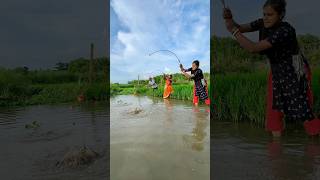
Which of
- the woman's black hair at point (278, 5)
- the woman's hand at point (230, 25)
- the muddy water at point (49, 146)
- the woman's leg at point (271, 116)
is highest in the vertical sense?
the woman's black hair at point (278, 5)

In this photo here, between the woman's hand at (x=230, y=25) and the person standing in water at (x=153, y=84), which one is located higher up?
the woman's hand at (x=230, y=25)

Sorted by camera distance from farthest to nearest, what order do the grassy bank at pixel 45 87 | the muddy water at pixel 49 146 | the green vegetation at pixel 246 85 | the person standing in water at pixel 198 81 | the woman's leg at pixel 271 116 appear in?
the grassy bank at pixel 45 87 → the person standing in water at pixel 198 81 → the green vegetation at pixel 246 85 → the woman's leg at pixel 271 116 → the muddy water at pixel 49 146

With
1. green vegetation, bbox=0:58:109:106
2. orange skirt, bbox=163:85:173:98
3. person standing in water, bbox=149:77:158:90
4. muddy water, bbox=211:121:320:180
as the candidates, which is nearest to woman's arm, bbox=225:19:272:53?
muddy water, bbox=211:121:320:180

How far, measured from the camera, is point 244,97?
6.17 meters

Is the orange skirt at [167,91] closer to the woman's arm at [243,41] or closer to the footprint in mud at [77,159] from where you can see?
the footprint in mud at [77,159]

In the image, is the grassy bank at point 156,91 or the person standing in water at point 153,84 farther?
the person standing in water at point 153,84

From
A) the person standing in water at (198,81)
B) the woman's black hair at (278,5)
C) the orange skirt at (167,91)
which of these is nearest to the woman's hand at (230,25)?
the woman's black hair at (278,5)

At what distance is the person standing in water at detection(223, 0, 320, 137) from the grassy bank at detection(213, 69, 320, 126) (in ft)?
6.00

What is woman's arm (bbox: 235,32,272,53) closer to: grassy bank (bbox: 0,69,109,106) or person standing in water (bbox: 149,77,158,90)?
grassy bank (bbox: 0,69,109,106)

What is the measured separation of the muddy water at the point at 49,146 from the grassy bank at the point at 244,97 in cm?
195

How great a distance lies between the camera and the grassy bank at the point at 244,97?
5684 mm

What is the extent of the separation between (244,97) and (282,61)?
280 centimetres

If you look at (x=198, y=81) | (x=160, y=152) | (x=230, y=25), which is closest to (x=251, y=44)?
(x=230, y=25)

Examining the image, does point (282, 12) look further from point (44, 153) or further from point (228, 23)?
point (44, 153)
